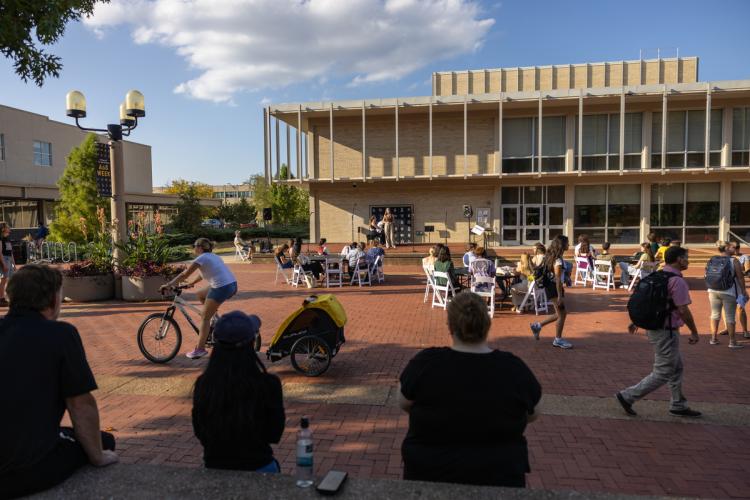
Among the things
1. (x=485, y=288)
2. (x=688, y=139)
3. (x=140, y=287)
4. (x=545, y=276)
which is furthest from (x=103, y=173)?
(x=688, y=139)

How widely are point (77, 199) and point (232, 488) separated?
27.0 meters

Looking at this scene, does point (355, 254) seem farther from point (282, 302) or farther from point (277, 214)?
point (277, 214)

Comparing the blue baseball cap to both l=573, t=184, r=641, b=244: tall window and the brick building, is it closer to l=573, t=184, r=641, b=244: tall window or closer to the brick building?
the brick building

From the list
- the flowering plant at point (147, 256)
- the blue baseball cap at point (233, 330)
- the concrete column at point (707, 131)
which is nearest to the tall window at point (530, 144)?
the concrete column at point (707, 131)

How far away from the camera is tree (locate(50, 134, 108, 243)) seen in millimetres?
24938

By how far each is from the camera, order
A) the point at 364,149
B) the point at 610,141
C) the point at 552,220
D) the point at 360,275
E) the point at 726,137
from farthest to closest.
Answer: the point at 552,220, the point at 364,149, the point at 610,141, the point at 726,137, the point at 360,275

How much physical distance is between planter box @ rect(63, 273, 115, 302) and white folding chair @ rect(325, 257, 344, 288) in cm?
552

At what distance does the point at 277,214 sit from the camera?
4988cm

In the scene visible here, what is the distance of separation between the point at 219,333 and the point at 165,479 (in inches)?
28.5

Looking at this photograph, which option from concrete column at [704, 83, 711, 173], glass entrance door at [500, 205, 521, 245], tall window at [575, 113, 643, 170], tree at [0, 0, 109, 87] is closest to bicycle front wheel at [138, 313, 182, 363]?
tree at [0, 0, 109, 87]

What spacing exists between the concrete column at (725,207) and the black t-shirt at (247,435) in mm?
28571

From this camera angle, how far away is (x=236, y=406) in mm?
2521

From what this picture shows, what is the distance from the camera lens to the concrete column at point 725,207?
25312 millimetres

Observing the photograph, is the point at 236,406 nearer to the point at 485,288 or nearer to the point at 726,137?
the point at 485,288
